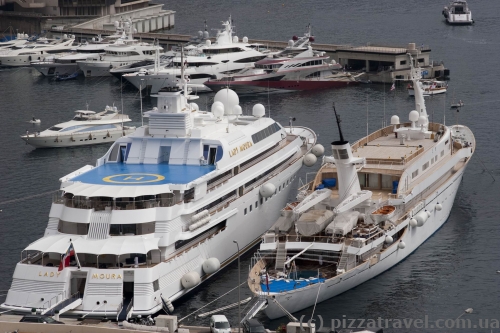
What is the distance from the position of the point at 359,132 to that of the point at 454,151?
1947cm

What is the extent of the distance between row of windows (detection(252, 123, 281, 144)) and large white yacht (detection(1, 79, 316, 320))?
9 cm

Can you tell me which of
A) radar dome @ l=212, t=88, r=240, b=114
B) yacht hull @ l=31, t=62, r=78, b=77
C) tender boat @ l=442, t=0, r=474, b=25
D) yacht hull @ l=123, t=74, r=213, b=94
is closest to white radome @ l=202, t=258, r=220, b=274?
radar dome @ l=212, t=88, r=240, b=114

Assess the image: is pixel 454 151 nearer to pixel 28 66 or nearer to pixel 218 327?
pixel 218 327

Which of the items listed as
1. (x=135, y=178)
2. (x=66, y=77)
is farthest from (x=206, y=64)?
(x=135, y=178)

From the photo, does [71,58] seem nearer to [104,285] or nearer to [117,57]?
[117,57]

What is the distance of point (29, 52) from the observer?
139250 millimetres

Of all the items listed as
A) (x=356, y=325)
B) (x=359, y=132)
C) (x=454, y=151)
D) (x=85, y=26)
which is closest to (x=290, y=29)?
(x=85, y=26)

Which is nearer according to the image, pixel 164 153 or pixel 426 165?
pixel 164 153

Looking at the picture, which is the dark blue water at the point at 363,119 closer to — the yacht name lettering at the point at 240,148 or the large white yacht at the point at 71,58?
the large white yacht at the point at 71,58

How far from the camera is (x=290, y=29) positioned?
502 ft

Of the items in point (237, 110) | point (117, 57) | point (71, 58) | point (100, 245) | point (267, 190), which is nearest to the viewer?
point (100, 245)

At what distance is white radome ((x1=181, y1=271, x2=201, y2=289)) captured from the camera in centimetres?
5266

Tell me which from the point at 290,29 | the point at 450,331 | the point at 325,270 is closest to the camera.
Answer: the point at 450,331

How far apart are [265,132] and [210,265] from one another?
13.1m
